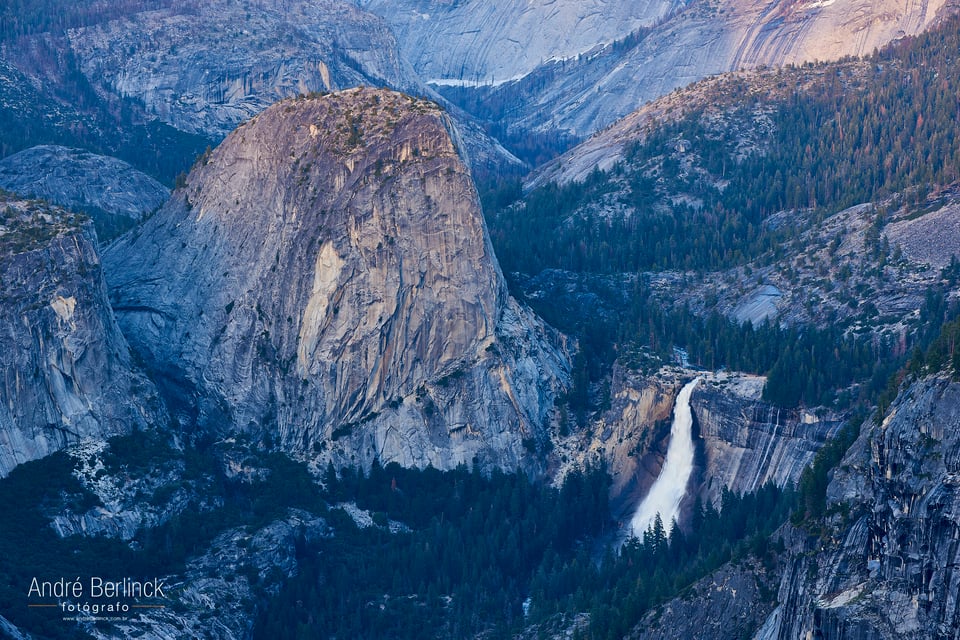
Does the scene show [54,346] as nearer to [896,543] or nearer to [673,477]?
[673,477]

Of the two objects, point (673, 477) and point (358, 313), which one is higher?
point (358, 313)

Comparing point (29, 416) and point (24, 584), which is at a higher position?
point (29, 416)

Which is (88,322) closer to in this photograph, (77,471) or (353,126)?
(77,471)

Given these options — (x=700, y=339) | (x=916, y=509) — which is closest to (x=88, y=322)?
(x=700, y=339)

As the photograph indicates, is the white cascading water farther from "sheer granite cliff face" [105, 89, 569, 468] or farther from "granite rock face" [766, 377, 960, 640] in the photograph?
"granite rock face" [766, 377, 960, 640]

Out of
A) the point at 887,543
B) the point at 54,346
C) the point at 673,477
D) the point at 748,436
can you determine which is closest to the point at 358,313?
the point at 54,346

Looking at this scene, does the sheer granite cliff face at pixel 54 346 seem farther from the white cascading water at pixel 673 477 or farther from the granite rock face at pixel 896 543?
the granite rock face at pixel 896 543

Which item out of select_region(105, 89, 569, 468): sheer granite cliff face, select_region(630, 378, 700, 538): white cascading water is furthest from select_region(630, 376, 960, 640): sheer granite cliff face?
select_region(105, 89, 569, 468): sheer granite cliff face
